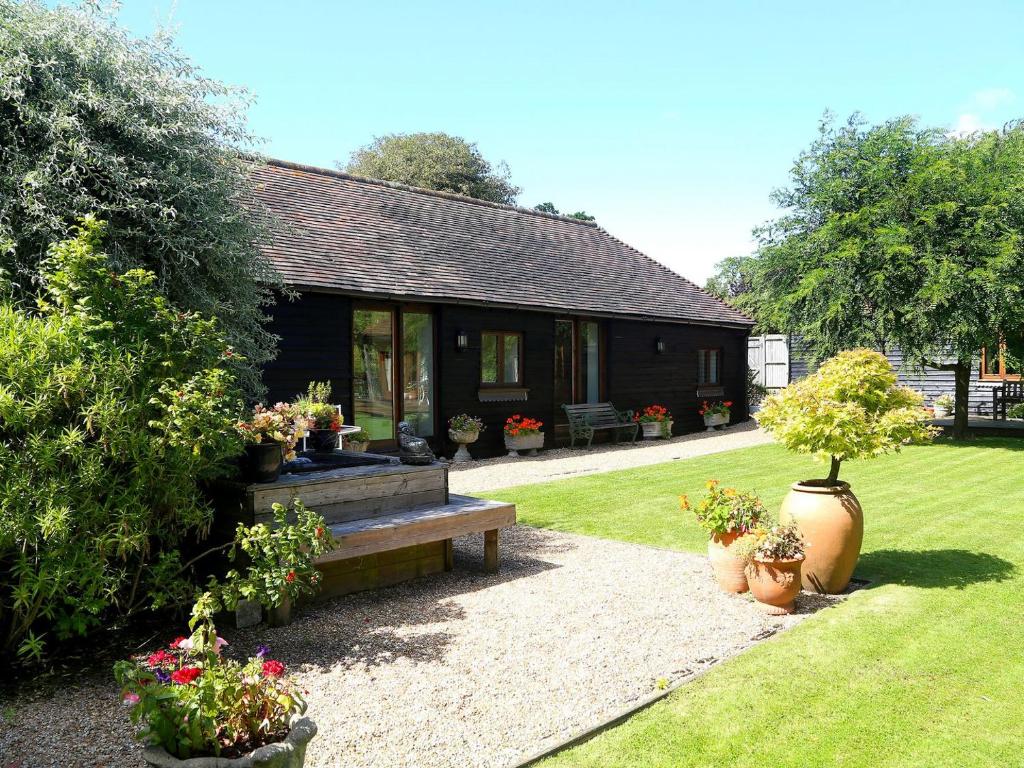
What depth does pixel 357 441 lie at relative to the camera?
11.4m

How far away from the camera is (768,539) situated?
529cm

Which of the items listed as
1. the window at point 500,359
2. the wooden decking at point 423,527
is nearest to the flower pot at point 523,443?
the window at point 500,359

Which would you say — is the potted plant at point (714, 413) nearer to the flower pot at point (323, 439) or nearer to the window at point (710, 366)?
the window at point (710, 366)

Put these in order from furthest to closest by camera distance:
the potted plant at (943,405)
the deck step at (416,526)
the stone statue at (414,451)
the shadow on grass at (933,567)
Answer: the potted plant at (943,405) < the stone statue at (414,451) < the shadow on grass at (933,567) < the deck step at (416,526)

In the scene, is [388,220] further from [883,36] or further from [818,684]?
[818,684]

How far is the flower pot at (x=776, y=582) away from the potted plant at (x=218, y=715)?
138 inches

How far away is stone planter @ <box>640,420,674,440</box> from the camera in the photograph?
57.7 ft

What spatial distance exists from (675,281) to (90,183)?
1831cm

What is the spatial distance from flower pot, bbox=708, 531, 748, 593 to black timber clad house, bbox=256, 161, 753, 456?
759 cm

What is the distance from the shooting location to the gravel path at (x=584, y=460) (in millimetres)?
11544

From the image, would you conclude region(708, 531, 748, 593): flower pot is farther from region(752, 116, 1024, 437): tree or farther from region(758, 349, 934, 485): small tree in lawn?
region(752, 116, 1024, 437): tree

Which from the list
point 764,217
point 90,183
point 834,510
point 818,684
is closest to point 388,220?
point 764,217

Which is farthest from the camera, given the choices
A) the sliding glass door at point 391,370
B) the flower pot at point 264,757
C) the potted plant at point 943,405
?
the potted plant at point 943,405

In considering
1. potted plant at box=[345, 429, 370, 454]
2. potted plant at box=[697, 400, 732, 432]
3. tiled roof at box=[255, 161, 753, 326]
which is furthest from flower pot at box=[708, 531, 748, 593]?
potted plant at box=[697, 400, 732, 432]
